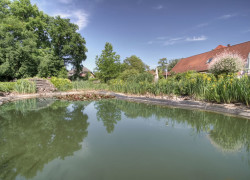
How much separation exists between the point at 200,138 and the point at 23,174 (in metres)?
2.69

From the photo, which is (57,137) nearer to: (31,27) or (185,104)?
(185,104)

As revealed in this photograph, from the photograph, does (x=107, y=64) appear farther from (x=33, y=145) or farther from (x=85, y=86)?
(x=33, y=145)

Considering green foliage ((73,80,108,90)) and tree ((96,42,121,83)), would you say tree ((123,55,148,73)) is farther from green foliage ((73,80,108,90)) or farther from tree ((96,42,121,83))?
green foliage ((73,80,108,90))

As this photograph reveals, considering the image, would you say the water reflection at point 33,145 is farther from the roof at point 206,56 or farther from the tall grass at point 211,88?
the roof at point 206,56

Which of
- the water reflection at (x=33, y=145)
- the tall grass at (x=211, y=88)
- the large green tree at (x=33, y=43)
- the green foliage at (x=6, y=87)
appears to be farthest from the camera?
the large green tree at (x=33, y=43)

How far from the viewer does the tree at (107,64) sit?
19723 millimetres

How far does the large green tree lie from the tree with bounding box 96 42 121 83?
321 centimetres

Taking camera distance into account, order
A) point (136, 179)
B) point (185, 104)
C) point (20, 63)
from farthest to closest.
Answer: point (20, 63) < point (185, 104) < point (136, 179)

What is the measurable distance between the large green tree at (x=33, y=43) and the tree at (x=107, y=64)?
3.21 meters

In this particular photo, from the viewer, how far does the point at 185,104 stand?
5094mm

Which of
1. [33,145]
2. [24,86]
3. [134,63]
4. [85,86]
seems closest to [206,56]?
[85,86]

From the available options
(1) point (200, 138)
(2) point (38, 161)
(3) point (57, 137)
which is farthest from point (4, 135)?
(1) point (200, 138)

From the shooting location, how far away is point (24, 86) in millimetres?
9328

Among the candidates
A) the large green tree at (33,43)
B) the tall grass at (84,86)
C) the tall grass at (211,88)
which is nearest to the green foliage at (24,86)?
the tall grass at (84,86)
